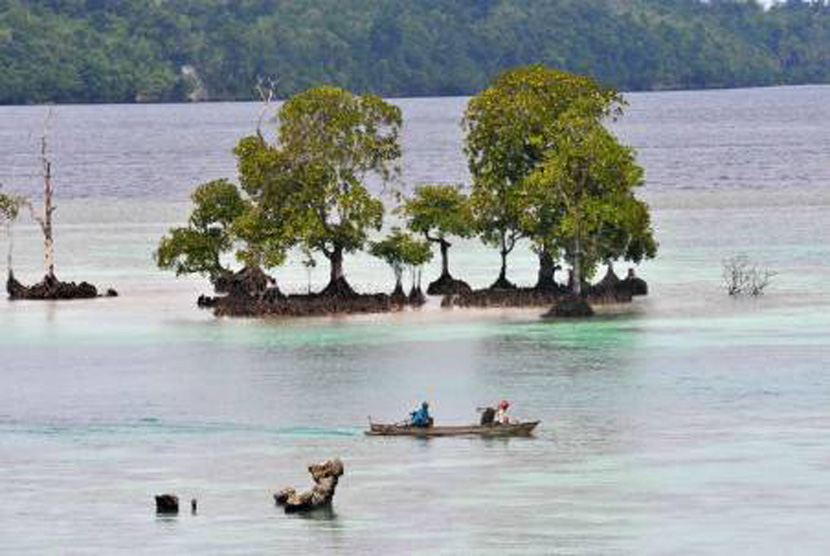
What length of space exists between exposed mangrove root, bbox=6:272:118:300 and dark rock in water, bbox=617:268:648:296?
26656 mm

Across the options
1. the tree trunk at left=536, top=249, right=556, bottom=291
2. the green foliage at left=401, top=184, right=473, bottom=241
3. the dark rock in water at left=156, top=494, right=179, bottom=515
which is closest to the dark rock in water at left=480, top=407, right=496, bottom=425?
the dark rock in water at left=156, top=494, right=179, bottom=515

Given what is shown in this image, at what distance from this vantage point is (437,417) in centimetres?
9062

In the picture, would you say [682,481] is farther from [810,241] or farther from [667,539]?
[810,241]

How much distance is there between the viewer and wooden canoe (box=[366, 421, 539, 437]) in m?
83.9

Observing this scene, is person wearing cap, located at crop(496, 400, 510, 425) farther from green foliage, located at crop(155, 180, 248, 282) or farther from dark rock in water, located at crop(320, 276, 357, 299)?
green foliage, located at crop(155, 180, 248, 282)

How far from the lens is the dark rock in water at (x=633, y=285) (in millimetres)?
127312

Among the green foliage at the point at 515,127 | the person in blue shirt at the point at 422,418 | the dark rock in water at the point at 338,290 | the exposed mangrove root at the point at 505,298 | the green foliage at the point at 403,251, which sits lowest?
the person in blue shirt at the point at 422,418

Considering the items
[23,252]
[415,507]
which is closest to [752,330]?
[415,507]

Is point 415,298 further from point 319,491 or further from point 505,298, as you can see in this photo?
point 319,491

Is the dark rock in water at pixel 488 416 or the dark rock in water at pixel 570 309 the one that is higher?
the dark rock in water at pixel 570 309

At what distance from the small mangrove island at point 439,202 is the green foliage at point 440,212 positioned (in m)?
0.08

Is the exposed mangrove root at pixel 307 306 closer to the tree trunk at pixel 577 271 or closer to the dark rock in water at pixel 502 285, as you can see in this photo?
the dark rock in water at pixel 502 285

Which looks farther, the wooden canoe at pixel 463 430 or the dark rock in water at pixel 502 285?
the dark rock in water at pixel 502 285

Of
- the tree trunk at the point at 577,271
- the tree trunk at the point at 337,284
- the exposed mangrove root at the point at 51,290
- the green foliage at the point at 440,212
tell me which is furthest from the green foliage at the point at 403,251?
the exposed mangrove root at the point at 51,290
